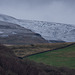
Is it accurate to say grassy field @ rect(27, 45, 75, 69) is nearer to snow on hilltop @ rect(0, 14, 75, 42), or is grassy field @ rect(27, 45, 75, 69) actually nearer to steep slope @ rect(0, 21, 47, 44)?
steep slope @ rect(0, 21, 47, 44)

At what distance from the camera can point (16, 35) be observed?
35750 mm

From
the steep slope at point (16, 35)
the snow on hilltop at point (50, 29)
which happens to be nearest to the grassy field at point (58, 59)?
the steep slope at point (16, 35)

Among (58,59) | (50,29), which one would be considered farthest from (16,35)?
(58,59)

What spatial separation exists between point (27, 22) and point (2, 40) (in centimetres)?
1319

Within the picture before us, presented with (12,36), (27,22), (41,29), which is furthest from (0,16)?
(12,36)

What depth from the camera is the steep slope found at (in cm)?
3378

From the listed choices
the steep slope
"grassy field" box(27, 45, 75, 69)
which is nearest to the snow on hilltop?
the steep slope

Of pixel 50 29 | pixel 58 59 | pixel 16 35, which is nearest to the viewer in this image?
pixel 58 59

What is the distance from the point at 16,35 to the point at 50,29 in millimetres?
8347

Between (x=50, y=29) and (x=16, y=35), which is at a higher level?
(x=50, y=29)

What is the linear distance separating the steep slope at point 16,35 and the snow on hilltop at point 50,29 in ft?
6.14

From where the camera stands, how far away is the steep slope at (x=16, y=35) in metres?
33.8

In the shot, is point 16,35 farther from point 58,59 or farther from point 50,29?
point 58,59

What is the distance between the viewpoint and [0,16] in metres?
46.0
